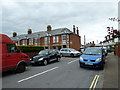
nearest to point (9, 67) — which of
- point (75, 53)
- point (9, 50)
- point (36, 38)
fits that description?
point (9, 50)

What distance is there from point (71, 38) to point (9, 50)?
968 inches

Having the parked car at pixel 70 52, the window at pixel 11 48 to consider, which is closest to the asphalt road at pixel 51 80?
the window at pixel 11 48

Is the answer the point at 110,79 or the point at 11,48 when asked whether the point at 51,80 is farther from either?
the point at 11,48

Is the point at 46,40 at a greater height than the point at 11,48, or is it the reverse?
the point at 46,40

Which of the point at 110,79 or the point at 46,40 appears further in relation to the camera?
the point at 46,40

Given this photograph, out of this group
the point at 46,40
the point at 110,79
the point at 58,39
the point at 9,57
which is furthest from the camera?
the point at 46,40

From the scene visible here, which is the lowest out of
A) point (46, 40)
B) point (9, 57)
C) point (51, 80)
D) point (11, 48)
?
point (51, 80)

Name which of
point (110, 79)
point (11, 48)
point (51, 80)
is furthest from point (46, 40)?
point (110, 79)

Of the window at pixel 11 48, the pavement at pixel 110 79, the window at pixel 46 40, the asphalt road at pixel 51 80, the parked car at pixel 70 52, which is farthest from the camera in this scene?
the window at pixel 46 40

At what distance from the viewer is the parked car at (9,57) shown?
5766 mm

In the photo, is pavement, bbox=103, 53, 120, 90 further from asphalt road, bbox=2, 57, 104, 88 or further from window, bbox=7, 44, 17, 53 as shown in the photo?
window, bbox=7, 44, 17, 53

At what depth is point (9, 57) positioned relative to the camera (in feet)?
19.9

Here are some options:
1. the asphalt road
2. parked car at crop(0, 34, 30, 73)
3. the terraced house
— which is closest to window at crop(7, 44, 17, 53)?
parked car at crop(0, 34, 30, 73)

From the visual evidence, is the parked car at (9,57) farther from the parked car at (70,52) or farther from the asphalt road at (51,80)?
the parked car at (70,52)
